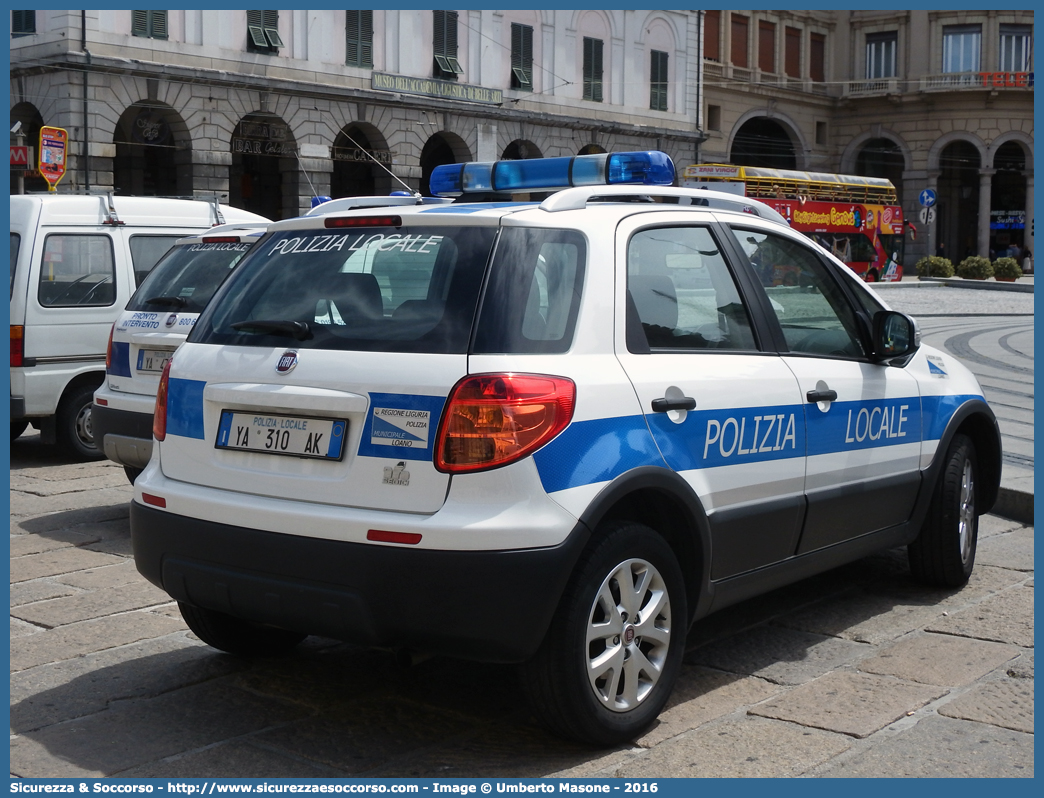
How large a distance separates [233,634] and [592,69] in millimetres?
39031

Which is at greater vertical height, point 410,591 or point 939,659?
point 410,591

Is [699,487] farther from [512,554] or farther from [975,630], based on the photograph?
[975,630]

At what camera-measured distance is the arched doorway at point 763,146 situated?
181ft

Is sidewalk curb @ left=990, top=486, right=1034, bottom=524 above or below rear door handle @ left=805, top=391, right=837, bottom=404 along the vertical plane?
below

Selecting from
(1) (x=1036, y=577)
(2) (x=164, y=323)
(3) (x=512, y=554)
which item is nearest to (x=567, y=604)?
(3) (x=512, y=554)

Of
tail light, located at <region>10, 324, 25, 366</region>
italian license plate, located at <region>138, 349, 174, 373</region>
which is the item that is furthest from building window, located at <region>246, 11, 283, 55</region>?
italian license plate, located at <region>138, 349, 174, 373</region>

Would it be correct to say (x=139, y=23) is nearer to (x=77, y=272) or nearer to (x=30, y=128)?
(x=30, y=128)

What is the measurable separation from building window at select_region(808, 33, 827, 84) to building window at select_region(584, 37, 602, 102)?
61.2ft

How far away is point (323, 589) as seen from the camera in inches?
140

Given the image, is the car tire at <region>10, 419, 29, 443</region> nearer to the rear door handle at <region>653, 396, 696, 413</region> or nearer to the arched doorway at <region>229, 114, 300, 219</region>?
the rear door handle at <region>653, 396, 696, 413</region>

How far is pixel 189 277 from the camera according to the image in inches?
298

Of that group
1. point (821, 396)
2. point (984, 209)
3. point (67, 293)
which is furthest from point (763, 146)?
point (821, 396)

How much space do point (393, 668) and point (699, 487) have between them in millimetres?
1306

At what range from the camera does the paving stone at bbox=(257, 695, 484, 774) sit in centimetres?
373
